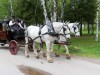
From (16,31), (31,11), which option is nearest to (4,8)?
(31,11)

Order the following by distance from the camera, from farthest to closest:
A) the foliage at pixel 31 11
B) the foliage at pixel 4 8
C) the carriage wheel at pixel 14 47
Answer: the foliage at pixel 4 8, the foliage at pixel 31 11, the carriage wheel at pixel 14 47

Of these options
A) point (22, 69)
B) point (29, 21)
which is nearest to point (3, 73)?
point (22, 69)

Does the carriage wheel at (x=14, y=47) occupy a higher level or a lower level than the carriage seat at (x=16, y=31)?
lower

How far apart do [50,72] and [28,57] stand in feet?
13.6

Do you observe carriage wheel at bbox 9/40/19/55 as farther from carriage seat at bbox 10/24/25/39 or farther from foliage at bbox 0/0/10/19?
foliage at bbox 0/0/10/19

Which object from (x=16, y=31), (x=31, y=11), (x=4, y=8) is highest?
(x=4, y=8)

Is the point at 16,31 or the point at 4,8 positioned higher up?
the point at 4,8

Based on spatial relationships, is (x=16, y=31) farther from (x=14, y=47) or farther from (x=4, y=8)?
(x=4, y=8)

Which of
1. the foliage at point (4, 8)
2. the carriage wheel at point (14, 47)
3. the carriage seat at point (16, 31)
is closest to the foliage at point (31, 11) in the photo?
the foliage at point (4, 8)

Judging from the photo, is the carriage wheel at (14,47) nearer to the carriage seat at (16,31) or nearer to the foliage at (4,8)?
the carriage seat at (16,31)

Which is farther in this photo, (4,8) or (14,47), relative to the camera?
(4,8)

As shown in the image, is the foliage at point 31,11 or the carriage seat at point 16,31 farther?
the foliage at point 31,11

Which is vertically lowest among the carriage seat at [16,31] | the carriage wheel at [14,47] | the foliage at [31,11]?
the carriage wheel at [14,47]

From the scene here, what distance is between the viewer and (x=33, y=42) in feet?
49.5
